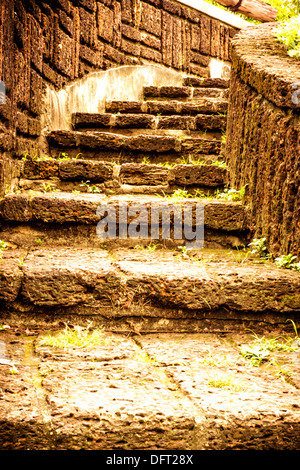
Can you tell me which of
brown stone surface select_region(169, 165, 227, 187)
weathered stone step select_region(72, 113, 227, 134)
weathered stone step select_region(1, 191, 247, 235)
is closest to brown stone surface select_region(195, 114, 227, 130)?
weathered stone step select_region(72, 113, 227, 134)

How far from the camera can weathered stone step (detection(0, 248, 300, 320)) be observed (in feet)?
5.83

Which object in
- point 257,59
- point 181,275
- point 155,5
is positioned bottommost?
point 181,275

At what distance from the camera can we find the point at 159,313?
1835 millimetres

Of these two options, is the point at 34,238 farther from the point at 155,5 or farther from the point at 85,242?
the point at 155,5

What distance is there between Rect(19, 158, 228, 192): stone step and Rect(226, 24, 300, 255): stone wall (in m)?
0.18

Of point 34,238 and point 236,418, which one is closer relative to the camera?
point 236,418

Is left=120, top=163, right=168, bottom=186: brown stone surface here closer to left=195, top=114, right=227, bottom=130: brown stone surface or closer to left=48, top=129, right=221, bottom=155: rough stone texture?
left=48, top=129, right=221, bottom=155: rough stone texture

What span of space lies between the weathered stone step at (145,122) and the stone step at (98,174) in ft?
3.13

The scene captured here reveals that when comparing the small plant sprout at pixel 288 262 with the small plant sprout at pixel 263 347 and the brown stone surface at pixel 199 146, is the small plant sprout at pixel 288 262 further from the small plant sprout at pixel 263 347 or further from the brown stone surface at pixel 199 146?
the brown stone surface at pixel 199 146

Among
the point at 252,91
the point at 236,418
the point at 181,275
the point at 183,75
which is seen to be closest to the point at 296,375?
the point at 236,418

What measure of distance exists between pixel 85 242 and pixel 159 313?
751mm

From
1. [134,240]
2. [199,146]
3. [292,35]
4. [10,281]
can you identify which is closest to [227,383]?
[10,281]

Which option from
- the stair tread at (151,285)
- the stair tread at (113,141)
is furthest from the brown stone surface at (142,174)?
the stair tread at (151,285)

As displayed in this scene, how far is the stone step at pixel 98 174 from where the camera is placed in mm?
2857
